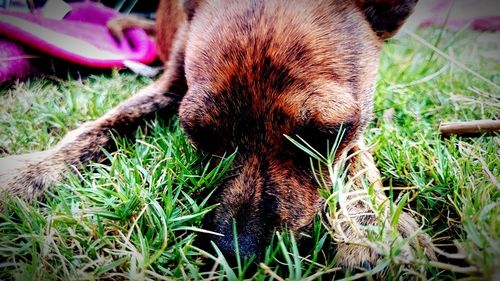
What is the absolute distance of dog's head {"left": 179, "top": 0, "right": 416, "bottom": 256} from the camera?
1.81m

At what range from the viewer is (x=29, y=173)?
7.25ft

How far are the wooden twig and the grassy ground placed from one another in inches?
2.6

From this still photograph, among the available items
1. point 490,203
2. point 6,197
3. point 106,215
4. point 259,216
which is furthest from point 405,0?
point 6,197

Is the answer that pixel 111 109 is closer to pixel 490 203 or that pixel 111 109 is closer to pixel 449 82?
pixel 490 203

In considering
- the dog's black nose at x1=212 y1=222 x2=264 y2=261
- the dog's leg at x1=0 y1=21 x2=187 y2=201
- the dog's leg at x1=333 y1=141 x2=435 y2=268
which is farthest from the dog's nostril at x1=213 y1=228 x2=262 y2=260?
the dog's leg at x1=0 y1=21 x2=187 y2=201

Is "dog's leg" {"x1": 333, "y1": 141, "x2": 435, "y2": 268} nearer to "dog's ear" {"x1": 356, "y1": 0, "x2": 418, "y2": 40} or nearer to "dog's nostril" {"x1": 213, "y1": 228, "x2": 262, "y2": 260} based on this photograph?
"dog's nostril" {"x1": 213, "y1": 228, "x2": 262, "y2": 260}

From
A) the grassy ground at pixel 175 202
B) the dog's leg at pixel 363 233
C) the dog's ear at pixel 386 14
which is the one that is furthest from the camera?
the dog's ear at pixel 386 14

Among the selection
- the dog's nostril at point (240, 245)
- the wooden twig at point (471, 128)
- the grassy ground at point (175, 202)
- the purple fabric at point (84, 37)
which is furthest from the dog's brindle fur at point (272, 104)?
the purple fabric at point (84, 37)

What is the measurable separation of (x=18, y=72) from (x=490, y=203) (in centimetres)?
287

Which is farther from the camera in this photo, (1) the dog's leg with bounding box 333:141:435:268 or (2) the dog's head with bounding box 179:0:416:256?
(2) the dog's head with bounding box 179:0:416:256

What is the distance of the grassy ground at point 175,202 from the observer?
1.42m

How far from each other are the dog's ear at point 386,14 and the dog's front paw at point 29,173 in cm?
199

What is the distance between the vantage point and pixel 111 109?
2836 millimetres

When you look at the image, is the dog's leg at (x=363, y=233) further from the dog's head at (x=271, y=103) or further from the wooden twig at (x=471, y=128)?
the wooden twig at (x=471, y=128)
